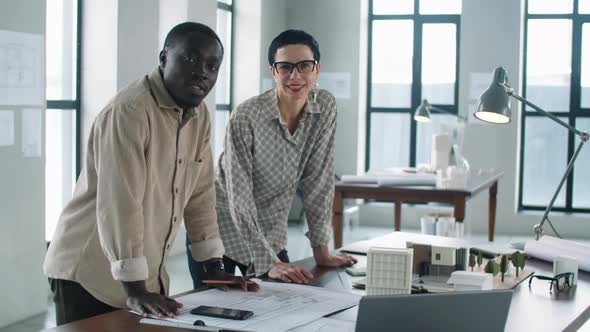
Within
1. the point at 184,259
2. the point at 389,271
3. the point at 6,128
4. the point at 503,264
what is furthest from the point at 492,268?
the point at 184,259

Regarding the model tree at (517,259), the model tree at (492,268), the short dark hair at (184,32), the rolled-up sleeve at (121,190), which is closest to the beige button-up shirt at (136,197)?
the rolled-up sleeve at (121,190)

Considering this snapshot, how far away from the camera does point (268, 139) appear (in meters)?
Result: 2.64

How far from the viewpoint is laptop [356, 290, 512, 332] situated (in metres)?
1.53

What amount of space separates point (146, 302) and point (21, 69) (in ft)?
9.59

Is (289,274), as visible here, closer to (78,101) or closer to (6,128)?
(6,128)

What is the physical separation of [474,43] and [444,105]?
2.48 ft

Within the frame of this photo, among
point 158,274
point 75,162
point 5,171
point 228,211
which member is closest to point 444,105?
point 75,162

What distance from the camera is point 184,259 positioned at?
6375 mm

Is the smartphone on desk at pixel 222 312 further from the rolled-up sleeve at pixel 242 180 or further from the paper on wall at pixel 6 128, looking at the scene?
the paper on wall at pixel 6 128

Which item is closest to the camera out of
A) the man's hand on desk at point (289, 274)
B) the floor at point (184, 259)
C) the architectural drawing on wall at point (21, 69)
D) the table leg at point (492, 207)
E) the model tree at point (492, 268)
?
the man's hand on desk at point (289, 274)

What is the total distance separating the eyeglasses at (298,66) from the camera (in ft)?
8.44

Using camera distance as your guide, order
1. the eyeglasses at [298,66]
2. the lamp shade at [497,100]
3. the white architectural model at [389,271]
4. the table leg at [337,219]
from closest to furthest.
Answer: the white architectural model at [389,271] → the eyeglasses at [298,66] → the lamp shade at [497,100] → the table leg at [337,219]

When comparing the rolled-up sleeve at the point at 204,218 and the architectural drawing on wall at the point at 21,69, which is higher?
the architectural drawing on wall at the point at 21,69

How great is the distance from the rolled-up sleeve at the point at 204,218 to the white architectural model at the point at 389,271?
43 cm
